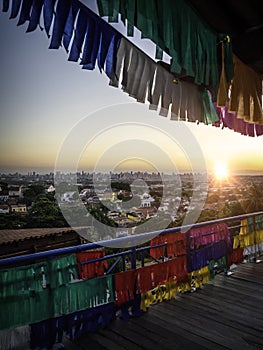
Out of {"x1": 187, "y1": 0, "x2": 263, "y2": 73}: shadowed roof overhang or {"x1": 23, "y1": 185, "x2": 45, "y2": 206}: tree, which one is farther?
{"x1": 23, "y1": 185, "x2": 45, "y2": 206}: tree

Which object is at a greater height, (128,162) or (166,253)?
(128,162)

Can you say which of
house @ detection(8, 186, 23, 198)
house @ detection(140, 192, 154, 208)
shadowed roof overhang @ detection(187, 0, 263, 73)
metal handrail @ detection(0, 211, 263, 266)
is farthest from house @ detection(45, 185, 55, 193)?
shadowed roof overhang @ detection(187, 0, 263, 73)

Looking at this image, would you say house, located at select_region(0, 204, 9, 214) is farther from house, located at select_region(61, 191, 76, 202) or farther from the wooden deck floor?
the wooden deck floor

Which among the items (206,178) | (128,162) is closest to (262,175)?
(206,178)

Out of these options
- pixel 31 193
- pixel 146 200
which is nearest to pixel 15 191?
pixel 31 193

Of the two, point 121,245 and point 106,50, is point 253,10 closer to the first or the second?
point 106,50

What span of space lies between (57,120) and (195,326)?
5351 millimetres

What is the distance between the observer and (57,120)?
6.27m

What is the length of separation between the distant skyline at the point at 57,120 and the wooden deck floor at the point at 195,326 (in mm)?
2404

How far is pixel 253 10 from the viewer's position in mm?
1893

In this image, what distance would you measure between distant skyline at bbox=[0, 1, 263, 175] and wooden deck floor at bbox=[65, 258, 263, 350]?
7.89ft

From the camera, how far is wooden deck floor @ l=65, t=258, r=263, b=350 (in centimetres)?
213

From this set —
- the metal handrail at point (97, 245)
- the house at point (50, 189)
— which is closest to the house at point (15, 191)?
the house at point (50, 189)

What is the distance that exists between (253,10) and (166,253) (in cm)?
254
